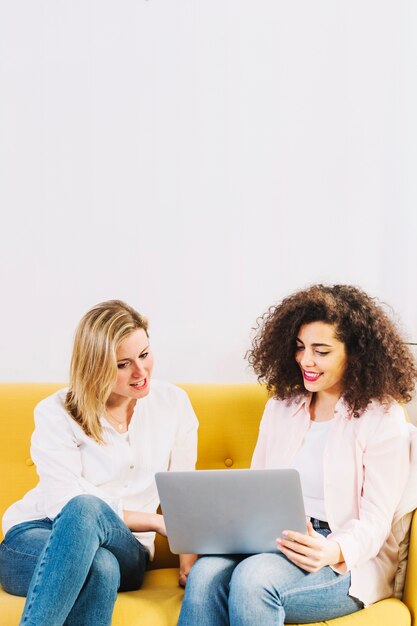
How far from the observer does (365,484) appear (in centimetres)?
187

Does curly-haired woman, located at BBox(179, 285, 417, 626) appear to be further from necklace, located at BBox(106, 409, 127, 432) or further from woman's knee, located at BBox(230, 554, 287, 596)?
necklace, located at BBox(106, 409, 127, 432)

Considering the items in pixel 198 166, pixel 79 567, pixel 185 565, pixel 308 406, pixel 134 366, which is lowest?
pixel 185 565

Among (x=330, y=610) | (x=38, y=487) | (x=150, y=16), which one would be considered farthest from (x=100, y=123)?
(x=330, y=610)

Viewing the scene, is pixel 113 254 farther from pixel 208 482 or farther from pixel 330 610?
pixel 330 610

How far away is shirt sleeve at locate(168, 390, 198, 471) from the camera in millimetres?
2113

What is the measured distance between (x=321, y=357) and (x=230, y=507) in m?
0.47

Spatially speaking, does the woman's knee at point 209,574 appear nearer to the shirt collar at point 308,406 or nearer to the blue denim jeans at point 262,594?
the blue denim jeans at point 262,594

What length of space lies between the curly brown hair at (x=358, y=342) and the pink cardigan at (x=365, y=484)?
1.7 inches

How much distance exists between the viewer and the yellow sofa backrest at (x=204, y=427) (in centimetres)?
227

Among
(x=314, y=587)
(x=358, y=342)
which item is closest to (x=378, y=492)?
(x=314, y=587)

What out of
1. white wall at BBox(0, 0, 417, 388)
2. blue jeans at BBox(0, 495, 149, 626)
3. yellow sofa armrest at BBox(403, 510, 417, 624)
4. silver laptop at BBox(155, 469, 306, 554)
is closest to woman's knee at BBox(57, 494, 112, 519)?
blue jeans at BBox(0, 495, 149, 626)

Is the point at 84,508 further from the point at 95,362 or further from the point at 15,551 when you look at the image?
the point at 95,362

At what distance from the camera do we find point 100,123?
102 inches

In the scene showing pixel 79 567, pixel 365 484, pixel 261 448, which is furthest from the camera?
pixel 261 448
